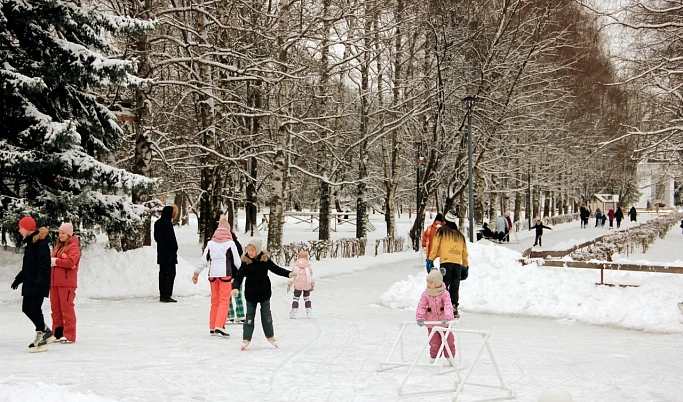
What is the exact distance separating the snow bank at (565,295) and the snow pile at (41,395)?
974cm

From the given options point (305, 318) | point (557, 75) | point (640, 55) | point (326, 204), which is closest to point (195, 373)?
point (305, 318)

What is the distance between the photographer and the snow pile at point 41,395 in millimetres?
6754

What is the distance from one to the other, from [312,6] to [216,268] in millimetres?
17267

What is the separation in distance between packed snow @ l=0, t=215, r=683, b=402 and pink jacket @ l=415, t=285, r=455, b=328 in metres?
0.72

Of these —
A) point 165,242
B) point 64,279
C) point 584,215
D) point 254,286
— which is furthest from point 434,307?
point 584,215

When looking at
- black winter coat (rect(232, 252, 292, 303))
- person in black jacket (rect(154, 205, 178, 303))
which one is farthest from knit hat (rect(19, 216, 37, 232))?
person in black jacket (rect(154, 205, 178, 303))

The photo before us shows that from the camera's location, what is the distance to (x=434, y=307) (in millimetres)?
9047

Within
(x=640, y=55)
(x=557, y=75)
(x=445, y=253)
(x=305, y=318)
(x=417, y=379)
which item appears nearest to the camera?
(x=417, y=379)

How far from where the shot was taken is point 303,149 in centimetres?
4241

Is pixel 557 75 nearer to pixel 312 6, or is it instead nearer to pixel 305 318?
pixel 312 6

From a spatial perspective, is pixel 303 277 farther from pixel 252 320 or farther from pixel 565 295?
pixel 565 295

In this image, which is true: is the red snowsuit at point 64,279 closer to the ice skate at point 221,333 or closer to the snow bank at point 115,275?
the ice skate at point 221,333

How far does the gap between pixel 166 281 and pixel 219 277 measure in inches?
194

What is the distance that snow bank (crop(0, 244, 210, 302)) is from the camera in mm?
16422
